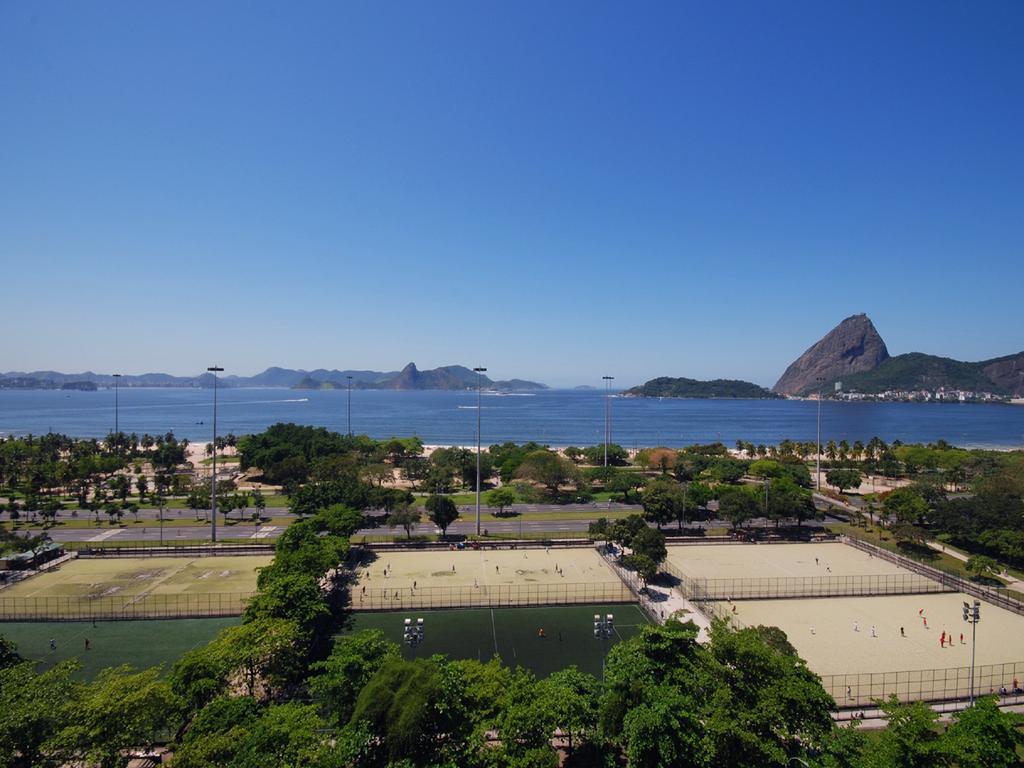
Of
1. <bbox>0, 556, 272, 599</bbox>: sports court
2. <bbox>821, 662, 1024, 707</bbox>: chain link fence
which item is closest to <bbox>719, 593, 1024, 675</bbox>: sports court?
<bbox>821, 662, 1024, 707</bbox>: chain link fence

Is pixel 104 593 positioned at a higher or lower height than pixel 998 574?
higher

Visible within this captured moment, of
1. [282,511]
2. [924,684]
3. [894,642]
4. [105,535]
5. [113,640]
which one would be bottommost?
[894,642]

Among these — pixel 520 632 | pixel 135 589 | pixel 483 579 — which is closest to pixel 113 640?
pixel 135 589

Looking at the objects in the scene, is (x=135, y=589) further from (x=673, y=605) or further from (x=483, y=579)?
(x=673, y=605)

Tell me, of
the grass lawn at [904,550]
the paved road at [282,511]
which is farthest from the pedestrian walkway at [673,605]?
the paved road at [282,511]

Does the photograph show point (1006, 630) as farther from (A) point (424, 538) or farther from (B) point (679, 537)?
(A) point (424, 538)

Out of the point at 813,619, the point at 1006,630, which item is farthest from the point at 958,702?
the point at 1006,630
